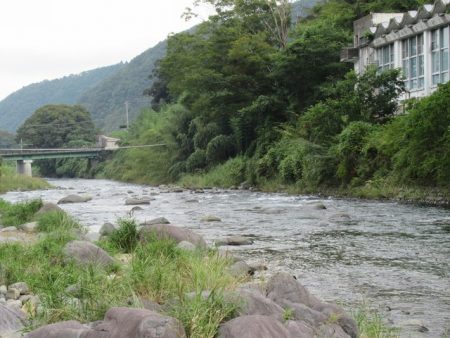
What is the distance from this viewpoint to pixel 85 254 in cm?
985

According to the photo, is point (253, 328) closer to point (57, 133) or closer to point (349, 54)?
point (349, 54)

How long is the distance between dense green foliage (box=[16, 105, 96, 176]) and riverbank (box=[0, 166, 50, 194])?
44.7 metres

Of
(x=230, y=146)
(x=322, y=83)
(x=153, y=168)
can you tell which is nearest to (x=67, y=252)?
(x=322, y=83)

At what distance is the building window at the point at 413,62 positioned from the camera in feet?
111

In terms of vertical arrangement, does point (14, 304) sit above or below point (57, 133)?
below

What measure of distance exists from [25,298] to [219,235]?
9339mm

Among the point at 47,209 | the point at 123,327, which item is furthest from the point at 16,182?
the point at 123,327

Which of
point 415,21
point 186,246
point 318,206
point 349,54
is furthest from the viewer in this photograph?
point 349,54

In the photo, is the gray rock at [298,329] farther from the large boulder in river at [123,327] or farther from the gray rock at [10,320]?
the gray rock at [10,320]

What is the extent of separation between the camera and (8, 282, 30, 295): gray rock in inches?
316

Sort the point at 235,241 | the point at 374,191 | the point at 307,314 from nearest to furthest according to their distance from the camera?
the point at 307,314, the point at 235,241, the point at 374,191

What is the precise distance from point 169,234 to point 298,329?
6.82 metres

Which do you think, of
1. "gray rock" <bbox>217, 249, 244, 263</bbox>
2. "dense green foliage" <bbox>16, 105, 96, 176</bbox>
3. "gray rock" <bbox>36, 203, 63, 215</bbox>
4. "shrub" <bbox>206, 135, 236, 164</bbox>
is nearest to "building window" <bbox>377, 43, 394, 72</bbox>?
"shrub" <bbox>206, 135, 236, 164</bbox>

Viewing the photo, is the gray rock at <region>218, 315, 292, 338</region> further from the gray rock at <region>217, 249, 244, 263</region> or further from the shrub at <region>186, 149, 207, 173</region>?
the shrub at <region>186, 149, 207, 173</region>
